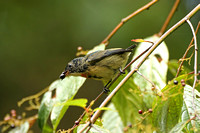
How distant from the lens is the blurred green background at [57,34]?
7832mm

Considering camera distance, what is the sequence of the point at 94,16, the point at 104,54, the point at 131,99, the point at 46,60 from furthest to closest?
the point at 46,60
the point at 94,16
the point at 104,54
the point at 131,99

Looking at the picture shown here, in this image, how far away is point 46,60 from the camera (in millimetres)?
9117

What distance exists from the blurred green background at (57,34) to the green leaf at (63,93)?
441cm

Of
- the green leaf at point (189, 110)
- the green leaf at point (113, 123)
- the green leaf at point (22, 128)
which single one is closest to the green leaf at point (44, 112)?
the green leaf at point (22, 128)

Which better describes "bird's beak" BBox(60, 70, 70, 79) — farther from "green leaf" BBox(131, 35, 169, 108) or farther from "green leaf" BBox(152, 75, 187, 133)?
"green leaf" BBox(152, 75, 187, 133)

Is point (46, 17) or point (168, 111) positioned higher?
point (46, 17)

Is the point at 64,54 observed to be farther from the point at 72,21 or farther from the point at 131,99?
the point at 131,99

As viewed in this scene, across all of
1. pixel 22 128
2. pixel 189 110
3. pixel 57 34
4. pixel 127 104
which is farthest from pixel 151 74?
pixel 57 34

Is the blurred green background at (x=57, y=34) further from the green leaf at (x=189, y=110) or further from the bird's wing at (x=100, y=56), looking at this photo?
the green leaf at (x=189, y=110)

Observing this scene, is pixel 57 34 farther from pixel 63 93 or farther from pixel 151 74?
pixel 151 74

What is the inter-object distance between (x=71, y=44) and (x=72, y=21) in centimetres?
74

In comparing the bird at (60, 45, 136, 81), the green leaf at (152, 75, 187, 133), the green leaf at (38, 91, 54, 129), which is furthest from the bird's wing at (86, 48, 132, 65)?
the green leaf at (152, 75, 187, 133)

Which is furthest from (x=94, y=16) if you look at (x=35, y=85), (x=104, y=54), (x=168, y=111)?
(x=168, y=111)

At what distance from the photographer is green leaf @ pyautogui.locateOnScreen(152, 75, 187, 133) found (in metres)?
2.17
